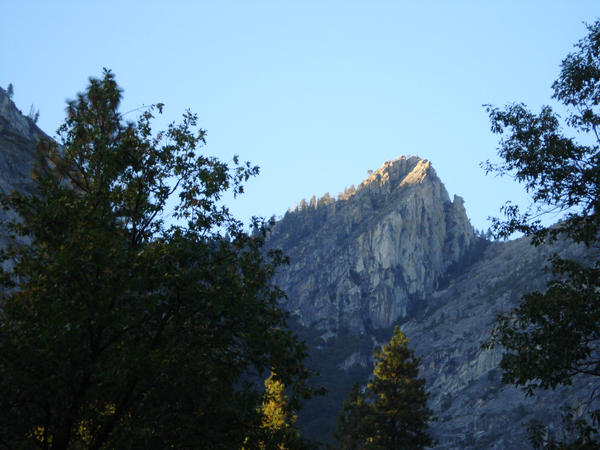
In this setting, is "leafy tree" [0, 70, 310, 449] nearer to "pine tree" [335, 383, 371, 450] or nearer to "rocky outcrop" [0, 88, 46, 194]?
"pine tree" [335, 383, 371, 450]

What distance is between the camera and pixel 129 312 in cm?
1118

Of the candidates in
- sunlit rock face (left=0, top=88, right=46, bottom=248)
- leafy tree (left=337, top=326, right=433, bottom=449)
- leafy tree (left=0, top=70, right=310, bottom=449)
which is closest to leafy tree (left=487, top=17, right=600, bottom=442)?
leafy tree (left=0, top=70, right=310, bottom=449)

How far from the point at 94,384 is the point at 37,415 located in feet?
4.91

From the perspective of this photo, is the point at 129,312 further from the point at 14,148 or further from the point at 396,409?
the point at 14,148

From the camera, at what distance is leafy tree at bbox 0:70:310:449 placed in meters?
10.4

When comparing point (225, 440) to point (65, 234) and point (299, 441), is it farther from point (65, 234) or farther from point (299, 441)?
point (65, 234)

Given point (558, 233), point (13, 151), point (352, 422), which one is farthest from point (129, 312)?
point (13, 151)

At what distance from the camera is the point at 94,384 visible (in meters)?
11.1

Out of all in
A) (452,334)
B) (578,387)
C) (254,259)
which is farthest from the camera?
(452,334)

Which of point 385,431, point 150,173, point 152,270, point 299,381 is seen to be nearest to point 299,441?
point 299,381

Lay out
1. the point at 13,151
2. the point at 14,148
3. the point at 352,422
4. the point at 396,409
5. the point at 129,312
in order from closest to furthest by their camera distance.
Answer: the point at 129,312
the point at 396,409
the point at 352,422
the point at 13,151
the point at 14,148

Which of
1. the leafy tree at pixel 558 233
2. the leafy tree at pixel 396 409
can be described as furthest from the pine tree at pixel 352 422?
the leafy tree at pixel 558 233

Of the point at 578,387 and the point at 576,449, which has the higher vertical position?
the point at 578,387

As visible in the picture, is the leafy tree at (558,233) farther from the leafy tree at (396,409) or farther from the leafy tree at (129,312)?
the leafy tree at (396,409)
